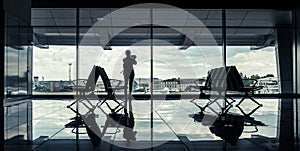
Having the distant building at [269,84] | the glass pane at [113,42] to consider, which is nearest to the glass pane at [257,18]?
the distant building at [269,84]

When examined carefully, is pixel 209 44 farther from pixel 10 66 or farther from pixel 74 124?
pixel 74 124

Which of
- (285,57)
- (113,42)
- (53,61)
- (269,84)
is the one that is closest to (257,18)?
(285,57)

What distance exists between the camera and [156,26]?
38.9ft

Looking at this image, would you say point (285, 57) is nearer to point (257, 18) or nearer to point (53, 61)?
point (257, 18)

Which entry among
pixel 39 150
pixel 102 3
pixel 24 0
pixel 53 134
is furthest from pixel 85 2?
pixel 39 150

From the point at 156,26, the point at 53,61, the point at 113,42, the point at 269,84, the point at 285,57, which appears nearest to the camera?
the point at 156,26

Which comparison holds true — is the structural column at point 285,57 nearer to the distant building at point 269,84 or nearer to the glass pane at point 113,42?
the distant building at point 269,84

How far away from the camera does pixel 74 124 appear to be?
4422 millimetres

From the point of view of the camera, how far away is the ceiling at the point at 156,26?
11.5 metres

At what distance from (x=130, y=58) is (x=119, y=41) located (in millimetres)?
5894

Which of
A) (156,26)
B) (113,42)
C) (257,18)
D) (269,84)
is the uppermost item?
(257,18)

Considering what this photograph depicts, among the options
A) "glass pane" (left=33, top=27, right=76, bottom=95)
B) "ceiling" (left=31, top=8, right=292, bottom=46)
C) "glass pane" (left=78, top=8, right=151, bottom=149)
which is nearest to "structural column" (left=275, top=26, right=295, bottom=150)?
"ceiling" (left=31, top=8, right=292, bottom=46)

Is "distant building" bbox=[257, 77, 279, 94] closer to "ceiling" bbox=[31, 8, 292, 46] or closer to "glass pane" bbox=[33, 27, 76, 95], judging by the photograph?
"ceiling" bbox=[31, 8, 292, 46]

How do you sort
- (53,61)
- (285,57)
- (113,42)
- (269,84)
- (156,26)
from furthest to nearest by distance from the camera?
1. (269,84)
2. (53,61)
3. (285,57)
4. (113,42)
5. (156,26)
